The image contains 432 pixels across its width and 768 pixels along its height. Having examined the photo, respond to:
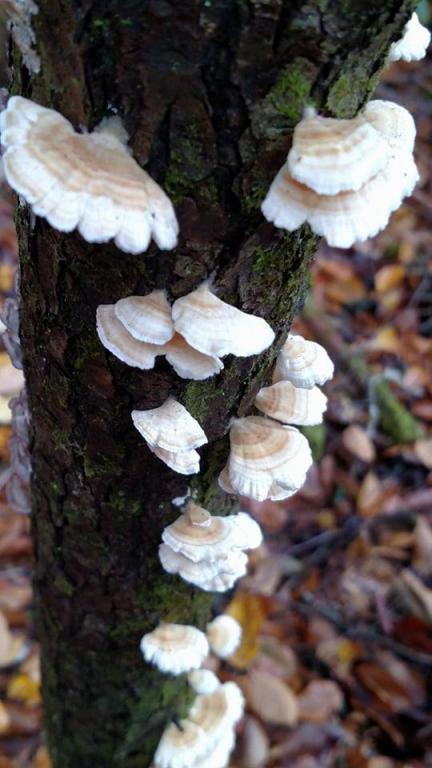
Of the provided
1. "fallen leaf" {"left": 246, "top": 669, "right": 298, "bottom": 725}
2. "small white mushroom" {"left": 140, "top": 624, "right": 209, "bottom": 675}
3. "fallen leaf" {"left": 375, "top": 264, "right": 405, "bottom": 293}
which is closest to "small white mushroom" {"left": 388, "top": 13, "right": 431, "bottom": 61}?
"small white mushroom" {"left": 140, "top": 624, "right": 209, "bottom": 675}

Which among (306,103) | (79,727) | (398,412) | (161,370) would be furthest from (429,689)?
(306,103)

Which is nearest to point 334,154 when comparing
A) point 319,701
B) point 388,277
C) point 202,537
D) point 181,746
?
point 202,537

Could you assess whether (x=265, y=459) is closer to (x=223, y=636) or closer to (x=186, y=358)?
(x=186, y=358)

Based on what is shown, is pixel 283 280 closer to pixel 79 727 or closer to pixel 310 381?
pixel 310 381

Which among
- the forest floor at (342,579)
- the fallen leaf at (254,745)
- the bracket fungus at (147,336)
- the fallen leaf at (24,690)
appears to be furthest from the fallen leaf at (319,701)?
the bracket fungus at (147,336)

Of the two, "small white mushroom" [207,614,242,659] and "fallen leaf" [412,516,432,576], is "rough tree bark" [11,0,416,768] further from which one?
"fallen leaf" [412,516,432,576]
